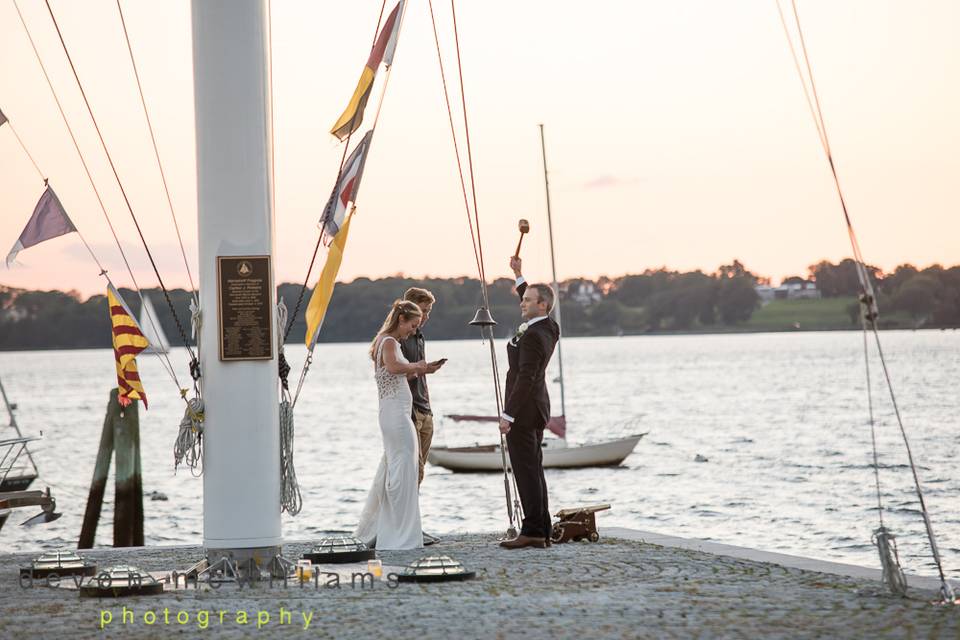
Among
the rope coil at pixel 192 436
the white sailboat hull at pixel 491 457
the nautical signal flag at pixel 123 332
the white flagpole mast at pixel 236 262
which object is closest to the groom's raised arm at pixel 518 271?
the nautical signal flag at pixel 123 332

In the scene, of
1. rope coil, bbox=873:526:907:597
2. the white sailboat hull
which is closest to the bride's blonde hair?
rope coil, bbox=873:526:907:597

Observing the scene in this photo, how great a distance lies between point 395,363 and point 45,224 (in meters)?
3.56

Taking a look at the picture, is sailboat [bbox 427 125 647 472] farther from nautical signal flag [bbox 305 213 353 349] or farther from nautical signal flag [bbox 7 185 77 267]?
nautical signal flag [bbox 305 213 353 349]

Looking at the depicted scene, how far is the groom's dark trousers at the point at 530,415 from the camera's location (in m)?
12.3

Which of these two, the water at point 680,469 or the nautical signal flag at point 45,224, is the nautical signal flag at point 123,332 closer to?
the nautical signal flag at point 45,224

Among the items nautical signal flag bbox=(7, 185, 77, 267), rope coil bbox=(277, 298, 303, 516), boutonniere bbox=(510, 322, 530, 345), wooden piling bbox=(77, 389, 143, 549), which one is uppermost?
nautical signal flag bbox=(7, 185, 77, 267)

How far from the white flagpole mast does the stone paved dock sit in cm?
62

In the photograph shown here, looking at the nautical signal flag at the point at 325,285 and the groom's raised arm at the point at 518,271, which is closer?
the nautical signal flag at the point at 325,285

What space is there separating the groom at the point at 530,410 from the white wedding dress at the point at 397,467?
2.96 feet

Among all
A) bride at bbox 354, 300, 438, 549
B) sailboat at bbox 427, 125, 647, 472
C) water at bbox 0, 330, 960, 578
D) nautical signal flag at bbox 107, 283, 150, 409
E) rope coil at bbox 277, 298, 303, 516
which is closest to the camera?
rope coil at bbox 277, 298, 303, 516

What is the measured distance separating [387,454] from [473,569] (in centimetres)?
216

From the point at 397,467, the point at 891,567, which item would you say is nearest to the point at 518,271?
the point at 397,467

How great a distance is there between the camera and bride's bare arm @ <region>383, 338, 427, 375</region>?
12531 mm

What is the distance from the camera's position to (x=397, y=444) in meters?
12.8
